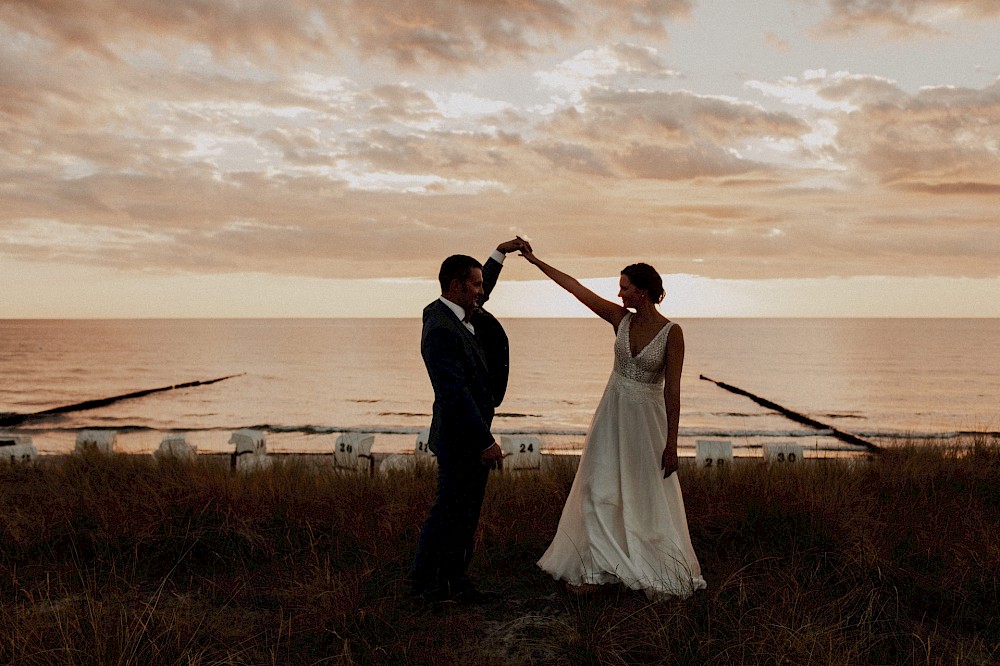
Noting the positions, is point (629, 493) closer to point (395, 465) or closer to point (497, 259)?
point (497, 259)

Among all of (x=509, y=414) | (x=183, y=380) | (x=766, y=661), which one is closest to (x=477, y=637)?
(x=766, y=661)

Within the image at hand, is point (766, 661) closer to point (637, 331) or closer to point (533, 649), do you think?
point (533, 649)

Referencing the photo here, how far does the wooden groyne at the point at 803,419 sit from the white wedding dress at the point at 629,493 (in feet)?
22.8

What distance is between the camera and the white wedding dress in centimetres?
521

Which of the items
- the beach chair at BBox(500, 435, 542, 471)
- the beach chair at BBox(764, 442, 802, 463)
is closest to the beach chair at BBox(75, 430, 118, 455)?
the beach chair at BBox(500, 435, 542, 471)

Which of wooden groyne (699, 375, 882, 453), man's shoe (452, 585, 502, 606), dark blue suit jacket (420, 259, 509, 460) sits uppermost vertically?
dark blue suit jacket (420, 259, 509, 460)

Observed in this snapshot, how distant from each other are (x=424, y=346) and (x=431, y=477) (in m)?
3.65

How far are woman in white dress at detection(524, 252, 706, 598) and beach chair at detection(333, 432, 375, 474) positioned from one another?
4.89m

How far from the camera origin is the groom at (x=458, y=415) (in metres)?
4.89

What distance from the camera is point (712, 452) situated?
9.96 meters

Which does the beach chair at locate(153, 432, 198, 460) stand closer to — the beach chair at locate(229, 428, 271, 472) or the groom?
the beach chair at locate(229, 428, 271, 472)

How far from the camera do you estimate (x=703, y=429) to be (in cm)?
2375

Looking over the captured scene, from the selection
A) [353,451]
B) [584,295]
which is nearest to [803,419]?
[353,451]

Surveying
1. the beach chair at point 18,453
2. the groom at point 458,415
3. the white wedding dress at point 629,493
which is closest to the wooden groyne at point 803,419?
the white wedding dress at point 629,493
